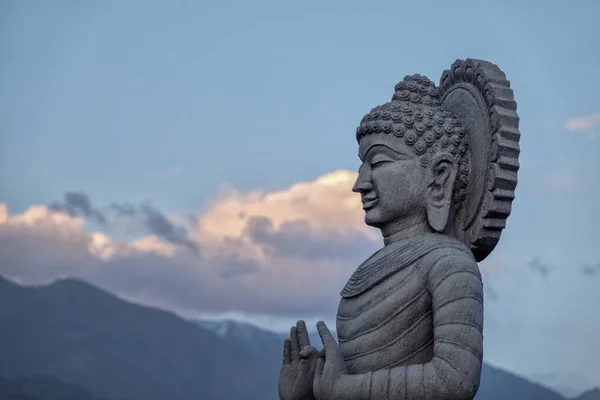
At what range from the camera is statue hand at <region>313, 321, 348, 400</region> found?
7367 mm

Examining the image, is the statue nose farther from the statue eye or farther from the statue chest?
the statue chest

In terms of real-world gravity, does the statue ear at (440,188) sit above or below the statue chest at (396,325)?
above

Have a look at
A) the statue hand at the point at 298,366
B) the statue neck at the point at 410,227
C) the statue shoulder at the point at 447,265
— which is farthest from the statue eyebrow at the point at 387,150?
the statue hand at the point at 298,366

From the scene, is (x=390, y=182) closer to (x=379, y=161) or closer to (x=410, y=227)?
(x=379, y=161)

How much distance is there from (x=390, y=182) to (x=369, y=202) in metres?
0.24

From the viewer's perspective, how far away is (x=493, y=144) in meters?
7.75

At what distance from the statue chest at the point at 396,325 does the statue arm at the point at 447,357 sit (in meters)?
0.15

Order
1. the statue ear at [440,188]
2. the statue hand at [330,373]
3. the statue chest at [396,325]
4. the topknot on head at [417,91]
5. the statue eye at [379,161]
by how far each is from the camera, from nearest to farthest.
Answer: the statue hand at [330,373], the statue chest at [396,325], the statue ear at [440,188], the statue eye at [379,161], the topknot on head at [417,91]

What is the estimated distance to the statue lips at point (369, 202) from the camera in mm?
7996

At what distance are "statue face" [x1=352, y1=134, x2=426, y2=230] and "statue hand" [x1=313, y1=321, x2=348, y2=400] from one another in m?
1.02

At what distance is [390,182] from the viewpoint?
7.89m

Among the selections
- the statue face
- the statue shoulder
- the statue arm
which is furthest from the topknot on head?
the statue arm

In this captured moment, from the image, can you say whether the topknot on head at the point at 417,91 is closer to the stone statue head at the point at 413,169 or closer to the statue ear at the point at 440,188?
the stone statue head at the point at 413,169

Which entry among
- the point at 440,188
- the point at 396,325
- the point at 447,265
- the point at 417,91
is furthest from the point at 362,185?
the point at 396,325
